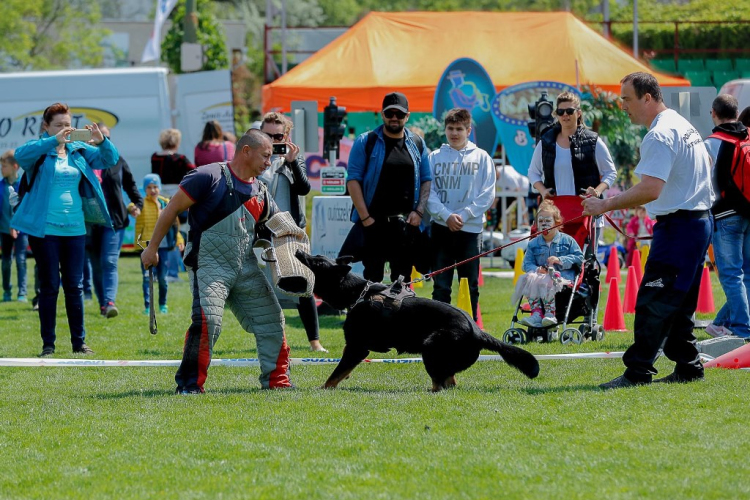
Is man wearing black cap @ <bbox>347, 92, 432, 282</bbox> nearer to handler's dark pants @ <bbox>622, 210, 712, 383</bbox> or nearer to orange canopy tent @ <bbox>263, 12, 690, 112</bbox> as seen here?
handler's dark pants @ <bbox>622, 210, 712, 383</bbox>

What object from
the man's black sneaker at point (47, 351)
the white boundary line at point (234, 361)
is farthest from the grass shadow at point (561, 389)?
the man's black sneaker at point (47, 351)

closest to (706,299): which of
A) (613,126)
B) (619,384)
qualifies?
(619,384)

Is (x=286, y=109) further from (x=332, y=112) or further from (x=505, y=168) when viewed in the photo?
(x=332, y=112)

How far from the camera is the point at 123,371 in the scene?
8.05m

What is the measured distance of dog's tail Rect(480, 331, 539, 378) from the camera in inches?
263

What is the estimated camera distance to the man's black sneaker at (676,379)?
684 cm

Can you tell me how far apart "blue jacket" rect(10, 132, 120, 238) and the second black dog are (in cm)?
296

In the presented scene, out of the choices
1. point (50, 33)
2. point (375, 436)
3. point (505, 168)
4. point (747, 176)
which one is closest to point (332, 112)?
point (747, 176)

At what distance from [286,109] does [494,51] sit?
499 centimetres

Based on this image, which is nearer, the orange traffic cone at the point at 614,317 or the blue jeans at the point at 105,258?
the orange traffic cone at the point at 614,317

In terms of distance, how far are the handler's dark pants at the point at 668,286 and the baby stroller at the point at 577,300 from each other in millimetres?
2613

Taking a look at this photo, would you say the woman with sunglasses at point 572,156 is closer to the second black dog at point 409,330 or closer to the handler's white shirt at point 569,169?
the handler's white shirt at point 569,169

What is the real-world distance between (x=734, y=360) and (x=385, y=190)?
3150 millimetres

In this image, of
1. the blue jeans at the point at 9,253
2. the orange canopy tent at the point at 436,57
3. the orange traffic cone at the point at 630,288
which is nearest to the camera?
the orange traffic cone at the point at 630,288
